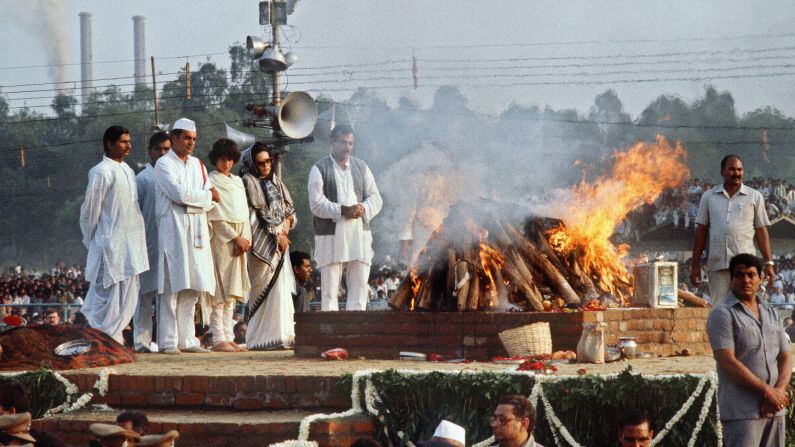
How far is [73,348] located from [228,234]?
2738mm

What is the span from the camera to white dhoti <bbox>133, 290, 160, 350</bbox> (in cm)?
1156

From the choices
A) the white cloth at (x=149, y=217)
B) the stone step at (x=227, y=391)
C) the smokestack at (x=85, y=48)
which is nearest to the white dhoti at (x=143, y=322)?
the white cloth at (x=149, y=217)

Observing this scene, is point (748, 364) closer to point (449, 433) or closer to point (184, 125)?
point (449, 433)

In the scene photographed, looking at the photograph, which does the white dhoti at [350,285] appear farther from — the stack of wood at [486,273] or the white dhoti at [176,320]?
the white dhoti at [176,320]

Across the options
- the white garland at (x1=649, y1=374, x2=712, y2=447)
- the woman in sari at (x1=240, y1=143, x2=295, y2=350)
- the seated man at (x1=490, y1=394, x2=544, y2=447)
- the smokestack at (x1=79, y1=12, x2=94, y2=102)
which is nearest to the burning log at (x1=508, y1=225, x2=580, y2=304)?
the woman in sari at (x1=240, y1=143, x2=295, y2=350)

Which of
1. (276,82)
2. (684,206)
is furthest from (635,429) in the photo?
(684,206)

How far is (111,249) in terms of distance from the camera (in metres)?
10.7

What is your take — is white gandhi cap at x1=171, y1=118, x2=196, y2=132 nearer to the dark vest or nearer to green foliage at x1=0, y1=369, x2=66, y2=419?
the dark vest

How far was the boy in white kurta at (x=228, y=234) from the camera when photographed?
38.6ft

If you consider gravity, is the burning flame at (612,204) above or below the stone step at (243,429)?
above

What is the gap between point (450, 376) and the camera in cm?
798

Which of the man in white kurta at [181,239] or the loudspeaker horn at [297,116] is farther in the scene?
the loudspeaker horn at [297,116]

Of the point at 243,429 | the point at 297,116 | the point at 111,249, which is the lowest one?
the point at 243,429

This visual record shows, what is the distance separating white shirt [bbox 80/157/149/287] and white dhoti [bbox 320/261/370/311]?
6.37ft
